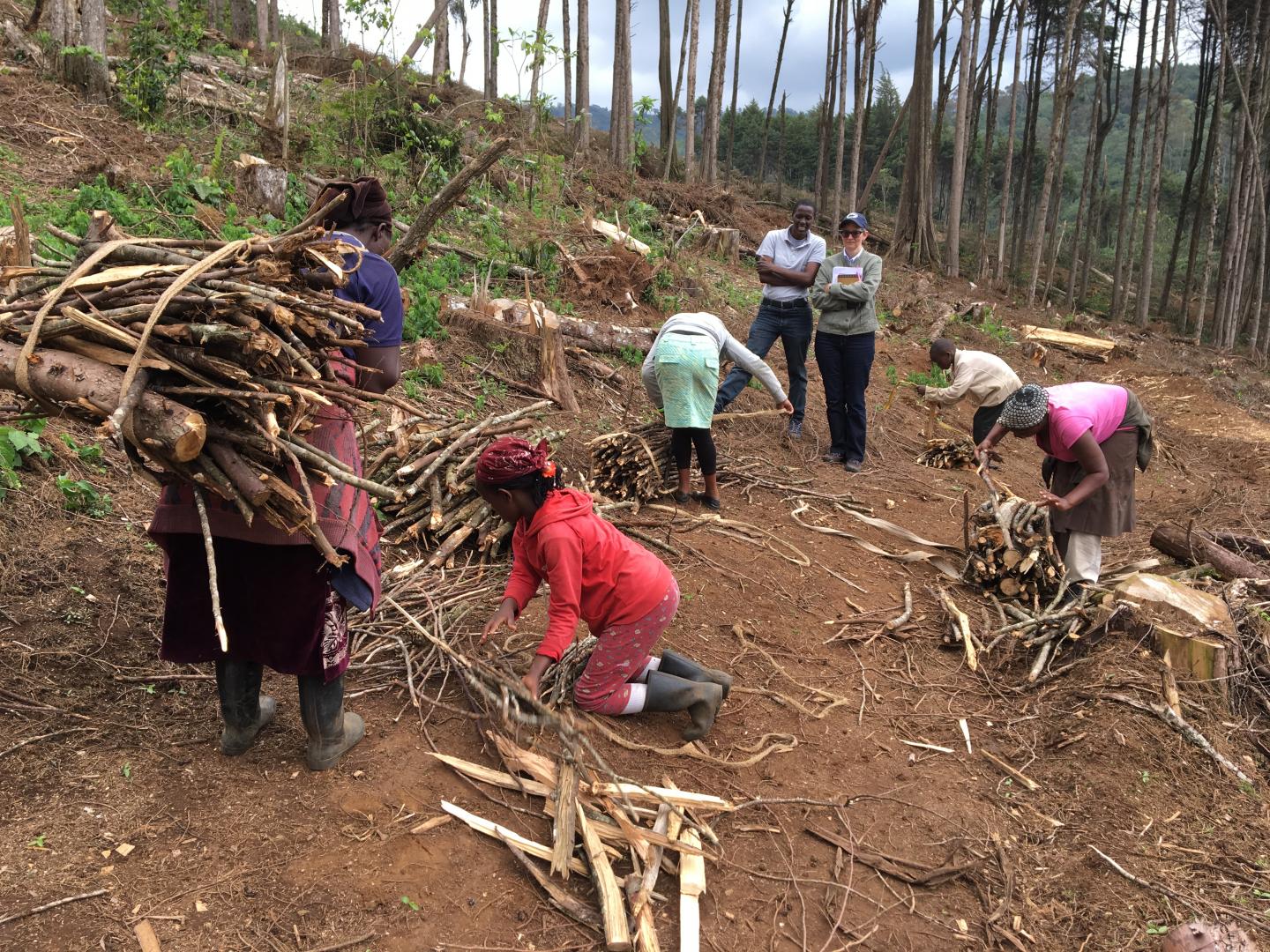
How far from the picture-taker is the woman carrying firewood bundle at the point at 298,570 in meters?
2.46

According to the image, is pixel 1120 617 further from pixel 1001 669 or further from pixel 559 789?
pixel 559 789

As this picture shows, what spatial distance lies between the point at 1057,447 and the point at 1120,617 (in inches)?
36.2

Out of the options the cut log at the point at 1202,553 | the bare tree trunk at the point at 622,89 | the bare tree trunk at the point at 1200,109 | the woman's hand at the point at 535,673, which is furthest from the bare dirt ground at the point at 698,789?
the bare tree trunk at the point at 1200,109

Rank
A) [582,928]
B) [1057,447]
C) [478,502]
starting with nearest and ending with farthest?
1. [582,928]
2. [1057,447]
3. [478,502]

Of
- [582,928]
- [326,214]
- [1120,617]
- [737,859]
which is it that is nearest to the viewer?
[582,928]

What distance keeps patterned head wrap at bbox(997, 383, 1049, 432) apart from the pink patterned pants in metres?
2.15

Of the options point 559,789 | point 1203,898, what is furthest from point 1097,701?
point 559,789

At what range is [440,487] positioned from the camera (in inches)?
191

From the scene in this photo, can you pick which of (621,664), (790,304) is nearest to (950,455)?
(790,304)

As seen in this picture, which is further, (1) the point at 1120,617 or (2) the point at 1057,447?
(2) the point at 1057,447

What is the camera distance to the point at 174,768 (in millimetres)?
2775

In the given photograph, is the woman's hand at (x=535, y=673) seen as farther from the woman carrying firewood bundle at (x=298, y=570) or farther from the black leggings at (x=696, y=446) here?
the black leggings at (x=696, y=446)

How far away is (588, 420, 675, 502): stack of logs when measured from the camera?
5.77 m

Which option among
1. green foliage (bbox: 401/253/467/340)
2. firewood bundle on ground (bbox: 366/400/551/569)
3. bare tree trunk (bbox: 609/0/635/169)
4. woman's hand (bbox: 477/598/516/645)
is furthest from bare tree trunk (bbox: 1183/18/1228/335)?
woman's hand (bbox: 477/598/516/645)
